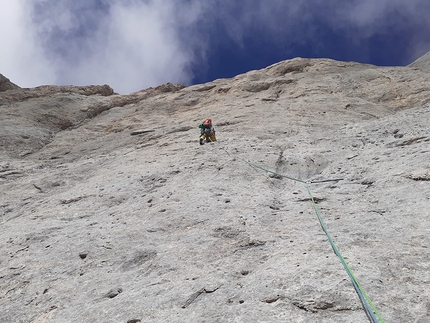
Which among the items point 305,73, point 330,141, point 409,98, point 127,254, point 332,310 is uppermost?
point 305,73

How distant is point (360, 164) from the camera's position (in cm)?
755

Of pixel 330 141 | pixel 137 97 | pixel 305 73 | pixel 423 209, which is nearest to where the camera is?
pixel 423 209

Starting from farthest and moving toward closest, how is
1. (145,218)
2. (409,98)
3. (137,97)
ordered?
(137,97), (409,98), (145,218)

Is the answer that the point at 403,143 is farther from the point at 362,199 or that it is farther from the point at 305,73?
the point at 305,73

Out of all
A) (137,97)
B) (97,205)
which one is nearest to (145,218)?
(97,205)

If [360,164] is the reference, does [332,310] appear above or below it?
below

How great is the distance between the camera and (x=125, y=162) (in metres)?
10.9

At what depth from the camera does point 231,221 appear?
19.3 feet

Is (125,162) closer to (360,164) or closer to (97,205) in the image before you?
(97,205)

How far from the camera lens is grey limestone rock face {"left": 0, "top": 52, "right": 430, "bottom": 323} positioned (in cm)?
388

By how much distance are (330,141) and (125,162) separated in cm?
567

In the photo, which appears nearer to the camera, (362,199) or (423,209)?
(423,209)

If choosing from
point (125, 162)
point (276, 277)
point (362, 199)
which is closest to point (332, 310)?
point (276, 277)

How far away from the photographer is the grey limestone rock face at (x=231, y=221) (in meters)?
3.88
